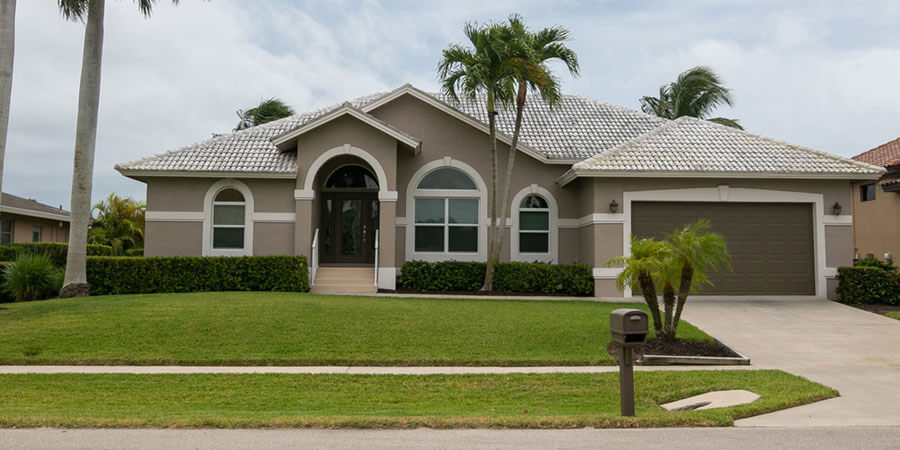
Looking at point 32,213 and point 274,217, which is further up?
point 32,213

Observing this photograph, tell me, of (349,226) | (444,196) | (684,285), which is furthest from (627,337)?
(349,226)

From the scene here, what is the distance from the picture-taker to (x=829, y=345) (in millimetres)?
11531

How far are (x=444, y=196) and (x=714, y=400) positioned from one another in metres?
12.4

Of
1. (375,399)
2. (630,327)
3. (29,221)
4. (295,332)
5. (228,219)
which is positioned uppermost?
(29,221)

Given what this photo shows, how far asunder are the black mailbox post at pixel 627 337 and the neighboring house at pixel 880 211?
749 inches

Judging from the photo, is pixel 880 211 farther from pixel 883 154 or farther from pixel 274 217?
pixel 274 217

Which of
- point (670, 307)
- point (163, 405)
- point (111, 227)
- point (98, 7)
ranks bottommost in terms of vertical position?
point (163, 405)

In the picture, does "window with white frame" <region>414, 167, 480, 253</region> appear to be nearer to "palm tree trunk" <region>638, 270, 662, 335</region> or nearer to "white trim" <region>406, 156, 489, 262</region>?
"white trim" <region>406, 156, 489, 262</region>

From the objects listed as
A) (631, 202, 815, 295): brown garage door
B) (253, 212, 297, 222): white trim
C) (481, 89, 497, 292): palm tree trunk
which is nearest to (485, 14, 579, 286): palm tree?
(481, 89, 497, 292): palm tree trunk

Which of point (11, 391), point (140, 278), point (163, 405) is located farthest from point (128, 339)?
point (140, 278)

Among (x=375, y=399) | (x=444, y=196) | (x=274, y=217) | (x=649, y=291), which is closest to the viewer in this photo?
(x=375, y=399)

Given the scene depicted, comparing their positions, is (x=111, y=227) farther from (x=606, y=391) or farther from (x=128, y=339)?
(x=606, y=391)

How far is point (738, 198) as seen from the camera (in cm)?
1717

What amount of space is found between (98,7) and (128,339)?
9.52 m
